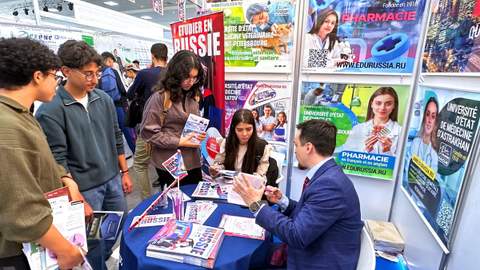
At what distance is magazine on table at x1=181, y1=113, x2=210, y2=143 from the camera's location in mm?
1887

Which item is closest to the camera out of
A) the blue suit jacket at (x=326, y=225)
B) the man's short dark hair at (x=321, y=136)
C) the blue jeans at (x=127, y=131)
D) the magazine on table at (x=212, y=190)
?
the blue suit jacket at (x=326, y=225)

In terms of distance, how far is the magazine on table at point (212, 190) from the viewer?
5.77 feet

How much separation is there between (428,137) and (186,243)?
65.1 inches

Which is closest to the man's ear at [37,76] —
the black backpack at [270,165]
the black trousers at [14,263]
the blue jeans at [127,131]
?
the black trousers at [14,263]

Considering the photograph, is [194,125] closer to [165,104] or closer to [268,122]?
[165,104]

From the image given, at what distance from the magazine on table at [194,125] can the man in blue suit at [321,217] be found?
81 centimetres

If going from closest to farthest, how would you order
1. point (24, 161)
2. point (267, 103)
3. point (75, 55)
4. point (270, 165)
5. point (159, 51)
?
point (24, 161)
point (75, 55)
point (270, 165)
point (267, 103)
point (159, 51)

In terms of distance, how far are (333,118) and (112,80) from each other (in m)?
3.20

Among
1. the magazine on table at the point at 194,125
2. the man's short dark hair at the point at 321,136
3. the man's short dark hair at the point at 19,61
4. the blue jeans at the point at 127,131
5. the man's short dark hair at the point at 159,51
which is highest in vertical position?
the man's short dark hair at the point at 159,51

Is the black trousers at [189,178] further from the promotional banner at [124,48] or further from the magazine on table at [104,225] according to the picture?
the promotional banner at [124,48]

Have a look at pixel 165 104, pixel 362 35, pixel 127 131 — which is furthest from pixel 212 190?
pixel 127 131

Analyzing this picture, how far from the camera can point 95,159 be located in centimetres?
160

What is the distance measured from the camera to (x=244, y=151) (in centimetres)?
209

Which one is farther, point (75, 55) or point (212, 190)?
point (212, 190)
